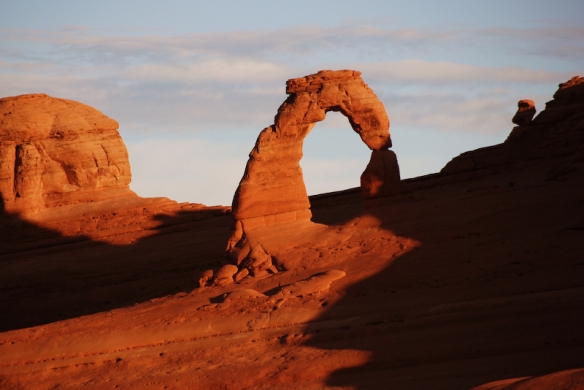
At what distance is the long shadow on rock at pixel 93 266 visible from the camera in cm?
3353

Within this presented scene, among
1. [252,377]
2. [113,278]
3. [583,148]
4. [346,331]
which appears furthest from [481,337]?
[113,278]

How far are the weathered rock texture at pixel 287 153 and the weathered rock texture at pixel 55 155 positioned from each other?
16732 millimetres

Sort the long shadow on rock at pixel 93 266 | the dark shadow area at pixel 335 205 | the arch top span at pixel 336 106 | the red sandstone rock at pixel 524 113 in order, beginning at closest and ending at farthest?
the arch top span at pixel 336 106 → the long shadow on rock at pixel 93 266 → the dark shadow area at pixel 335 205 → the red sandstone rock at pixel 524 113

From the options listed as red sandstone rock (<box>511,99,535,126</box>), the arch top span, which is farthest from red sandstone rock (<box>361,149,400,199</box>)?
red sandstone rock (<box>511,99,535,126</box>)

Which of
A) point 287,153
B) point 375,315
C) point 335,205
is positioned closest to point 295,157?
point 287,153

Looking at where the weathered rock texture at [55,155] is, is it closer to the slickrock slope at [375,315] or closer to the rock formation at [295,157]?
the rock formation at [295,157]

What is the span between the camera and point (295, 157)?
25.8 m

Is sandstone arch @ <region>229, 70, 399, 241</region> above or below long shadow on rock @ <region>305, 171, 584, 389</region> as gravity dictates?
above

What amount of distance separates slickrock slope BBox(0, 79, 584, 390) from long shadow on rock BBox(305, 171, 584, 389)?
0.03 m

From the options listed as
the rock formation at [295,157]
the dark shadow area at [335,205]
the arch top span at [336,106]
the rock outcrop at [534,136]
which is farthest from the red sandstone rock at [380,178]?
the rock outcrop at [534,136]

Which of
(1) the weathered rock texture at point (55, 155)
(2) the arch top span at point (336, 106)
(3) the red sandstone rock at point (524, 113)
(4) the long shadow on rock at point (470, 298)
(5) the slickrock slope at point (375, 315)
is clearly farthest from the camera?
(1) the weathered rock texture at point (55, 155)

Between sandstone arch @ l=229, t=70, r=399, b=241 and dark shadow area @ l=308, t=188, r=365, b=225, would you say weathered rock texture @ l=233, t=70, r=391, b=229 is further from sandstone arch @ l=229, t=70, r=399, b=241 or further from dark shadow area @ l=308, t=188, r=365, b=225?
dark shadow area @ l=308, t=188, r=365, b=225

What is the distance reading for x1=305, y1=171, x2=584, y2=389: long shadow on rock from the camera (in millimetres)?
17703

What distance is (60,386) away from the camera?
21000 millimetres
